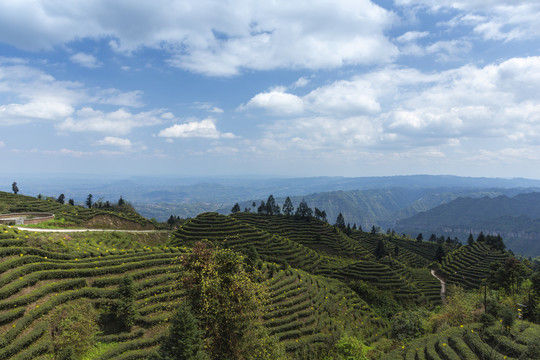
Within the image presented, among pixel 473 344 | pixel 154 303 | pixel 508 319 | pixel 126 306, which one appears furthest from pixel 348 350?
pixel 126 306

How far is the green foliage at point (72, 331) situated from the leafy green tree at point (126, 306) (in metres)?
2.30

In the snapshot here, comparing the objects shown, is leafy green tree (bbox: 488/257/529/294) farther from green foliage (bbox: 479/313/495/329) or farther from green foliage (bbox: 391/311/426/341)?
green foliage (bbox: 479/313/495/329)

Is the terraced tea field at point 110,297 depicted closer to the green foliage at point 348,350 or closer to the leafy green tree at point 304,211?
the green foliage at point 348,350

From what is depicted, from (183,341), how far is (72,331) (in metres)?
11.0

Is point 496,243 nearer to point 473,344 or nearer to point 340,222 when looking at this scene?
point 340,222

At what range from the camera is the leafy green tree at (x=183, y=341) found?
1758 centimetres

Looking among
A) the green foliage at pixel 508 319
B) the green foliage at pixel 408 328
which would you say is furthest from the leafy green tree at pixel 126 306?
the green foliage at pixel 508 319

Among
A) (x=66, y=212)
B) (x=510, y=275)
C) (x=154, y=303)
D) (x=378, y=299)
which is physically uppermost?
(x=66, y=212)

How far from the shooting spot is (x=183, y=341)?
17.7 m

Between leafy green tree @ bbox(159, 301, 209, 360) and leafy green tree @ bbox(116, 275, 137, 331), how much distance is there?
1068 centimetres

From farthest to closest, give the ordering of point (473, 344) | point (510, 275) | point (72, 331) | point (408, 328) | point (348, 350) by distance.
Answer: point (510, 275)
point (408, 328)
point (348, 350)
point (473, 344)
point (72, 331)

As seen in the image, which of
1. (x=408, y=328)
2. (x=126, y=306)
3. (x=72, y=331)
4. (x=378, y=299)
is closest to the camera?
(x=72, y=331)

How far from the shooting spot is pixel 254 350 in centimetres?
2180

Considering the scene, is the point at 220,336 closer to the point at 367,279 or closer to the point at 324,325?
the point at 324,325
